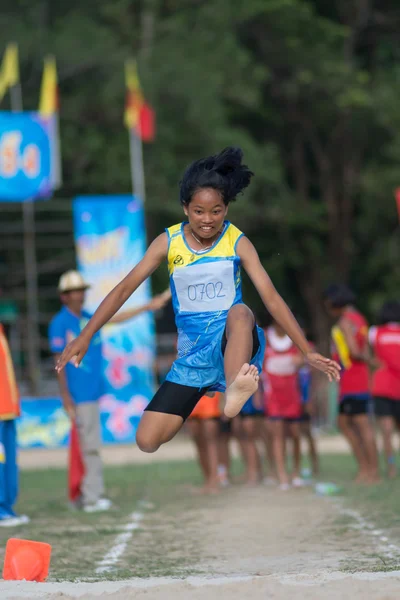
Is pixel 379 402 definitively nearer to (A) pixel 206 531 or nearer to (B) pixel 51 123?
(A) pixel 206 531

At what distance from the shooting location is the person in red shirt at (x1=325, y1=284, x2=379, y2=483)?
12516 mm

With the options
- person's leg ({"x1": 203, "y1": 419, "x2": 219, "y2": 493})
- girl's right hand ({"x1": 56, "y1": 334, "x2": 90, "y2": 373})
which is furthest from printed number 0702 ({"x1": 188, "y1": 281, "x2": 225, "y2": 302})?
person's leg ({"x1": 203, "y1": 419, "x2": 219, "y2": 493})

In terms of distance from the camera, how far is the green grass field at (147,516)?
7.14 metres

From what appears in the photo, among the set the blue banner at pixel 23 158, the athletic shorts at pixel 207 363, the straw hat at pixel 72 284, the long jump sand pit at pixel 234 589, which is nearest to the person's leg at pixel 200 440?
the straw hat at pixel 72 284

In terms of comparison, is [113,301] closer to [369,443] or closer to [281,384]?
[281,384]

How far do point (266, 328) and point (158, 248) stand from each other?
671 cm

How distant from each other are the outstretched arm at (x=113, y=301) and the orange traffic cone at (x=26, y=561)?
0.99 meters

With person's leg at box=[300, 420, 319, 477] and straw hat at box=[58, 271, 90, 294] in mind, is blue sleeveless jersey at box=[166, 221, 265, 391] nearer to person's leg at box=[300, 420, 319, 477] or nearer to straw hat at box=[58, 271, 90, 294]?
straw hat at box=[58, 271, 90, 294]

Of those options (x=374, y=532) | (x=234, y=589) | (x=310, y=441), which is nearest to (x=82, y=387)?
(x=374, y=532)

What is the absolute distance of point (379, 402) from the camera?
13.5m

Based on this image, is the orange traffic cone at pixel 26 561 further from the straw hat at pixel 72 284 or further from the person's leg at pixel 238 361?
the straw hat at pixel 72 284

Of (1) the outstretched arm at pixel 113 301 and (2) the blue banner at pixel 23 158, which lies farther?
(2) the blue banner at pixel 23 158

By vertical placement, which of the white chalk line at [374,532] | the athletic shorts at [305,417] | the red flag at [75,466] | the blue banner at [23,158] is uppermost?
the blue banner at [23,158]

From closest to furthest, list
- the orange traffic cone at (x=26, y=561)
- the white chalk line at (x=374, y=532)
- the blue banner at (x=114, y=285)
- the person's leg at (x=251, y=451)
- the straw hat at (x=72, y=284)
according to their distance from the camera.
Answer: the orange traffic cone at (x=26, y=561), the white chalk line at (x=374, y=532), the straw hat at (x=72, y=284), the person's leg at (x=251, y=451), the blue banner at (x=114, y=285)
